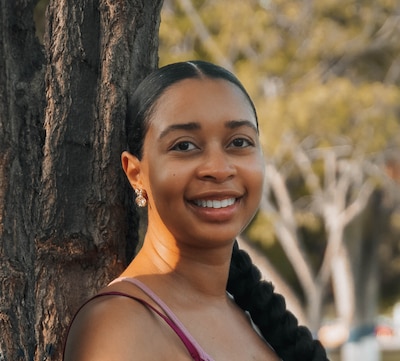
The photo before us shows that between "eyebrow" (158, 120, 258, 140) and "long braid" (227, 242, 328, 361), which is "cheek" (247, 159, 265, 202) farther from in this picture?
"long braid" (227, 242, 328, 361)

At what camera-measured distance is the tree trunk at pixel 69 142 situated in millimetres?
2893

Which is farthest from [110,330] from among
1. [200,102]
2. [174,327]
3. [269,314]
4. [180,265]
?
[269,314]

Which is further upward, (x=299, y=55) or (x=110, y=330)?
(x=299, y=55)

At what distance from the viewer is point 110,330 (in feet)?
8.26

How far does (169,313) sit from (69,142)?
585 mm

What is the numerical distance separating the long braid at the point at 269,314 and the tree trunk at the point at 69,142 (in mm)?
353

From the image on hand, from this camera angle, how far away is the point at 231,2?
13.4m

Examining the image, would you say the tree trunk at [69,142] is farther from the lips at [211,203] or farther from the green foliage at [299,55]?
the green foliage at [299,55]

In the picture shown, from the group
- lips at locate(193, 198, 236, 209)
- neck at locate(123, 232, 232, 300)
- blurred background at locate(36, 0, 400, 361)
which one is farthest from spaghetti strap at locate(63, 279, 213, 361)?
blurred background at locate(36, 0, 400, 361)

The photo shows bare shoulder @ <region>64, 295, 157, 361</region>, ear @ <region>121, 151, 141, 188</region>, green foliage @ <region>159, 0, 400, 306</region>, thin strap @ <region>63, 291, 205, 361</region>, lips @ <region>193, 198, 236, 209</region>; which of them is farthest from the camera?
green foliage @ <region>159, 0, 400, 306</region>

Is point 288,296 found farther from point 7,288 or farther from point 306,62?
point 7,288

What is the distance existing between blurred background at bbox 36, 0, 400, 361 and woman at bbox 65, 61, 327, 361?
1026 cm

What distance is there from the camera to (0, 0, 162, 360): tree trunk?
9.49 feet

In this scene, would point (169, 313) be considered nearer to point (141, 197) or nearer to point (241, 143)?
point (141, 197)
